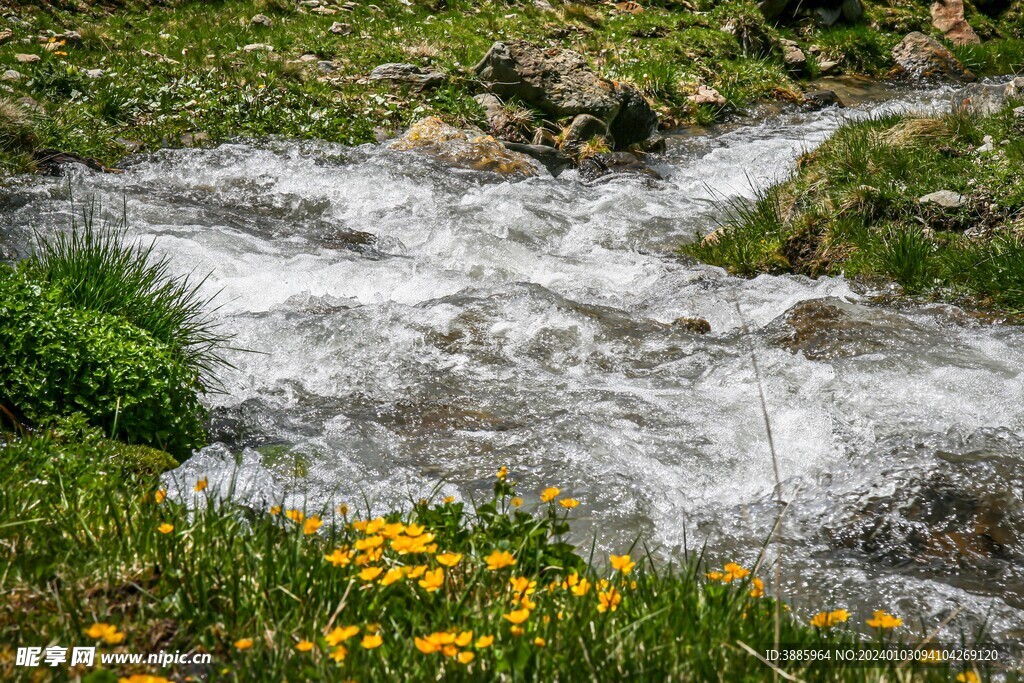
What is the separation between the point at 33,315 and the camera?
4.02 m

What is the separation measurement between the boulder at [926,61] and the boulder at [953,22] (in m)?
2.30

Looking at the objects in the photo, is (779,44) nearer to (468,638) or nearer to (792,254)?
(792,254)

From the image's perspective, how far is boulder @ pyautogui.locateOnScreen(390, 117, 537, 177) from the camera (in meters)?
11.1

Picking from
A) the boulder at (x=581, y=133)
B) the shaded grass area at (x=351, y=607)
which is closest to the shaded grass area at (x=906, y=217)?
the boulder at (x=581, y=133)

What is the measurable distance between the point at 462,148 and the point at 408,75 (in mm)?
2955

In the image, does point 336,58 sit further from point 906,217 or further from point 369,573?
point 369,573

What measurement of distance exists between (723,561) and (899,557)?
2.72 feet

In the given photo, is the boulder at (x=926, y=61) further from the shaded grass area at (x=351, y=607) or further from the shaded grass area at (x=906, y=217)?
the shaded grass area at (x=351, y=607)

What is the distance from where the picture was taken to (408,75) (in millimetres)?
13516

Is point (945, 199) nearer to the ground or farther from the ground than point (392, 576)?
farther from the ground

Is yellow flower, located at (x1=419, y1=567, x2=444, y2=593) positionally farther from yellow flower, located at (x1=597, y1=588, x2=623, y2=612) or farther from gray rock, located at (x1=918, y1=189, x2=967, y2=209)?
gray rock, located at (x1=918, y1=189, x2=967, y2=209)

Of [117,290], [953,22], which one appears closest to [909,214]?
[117,290]

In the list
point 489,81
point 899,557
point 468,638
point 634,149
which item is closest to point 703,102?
point 634,149

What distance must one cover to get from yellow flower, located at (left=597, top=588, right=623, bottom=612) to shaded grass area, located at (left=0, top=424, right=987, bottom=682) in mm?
12
